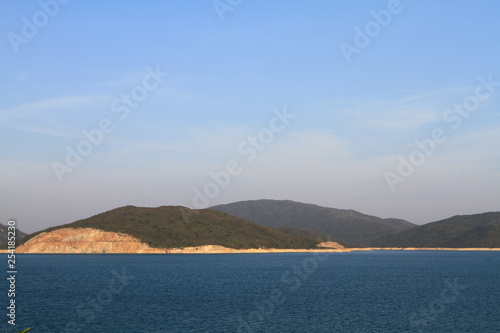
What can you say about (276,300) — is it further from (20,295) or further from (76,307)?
(20,295)

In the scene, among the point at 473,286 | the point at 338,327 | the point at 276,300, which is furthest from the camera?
the point at 473,286

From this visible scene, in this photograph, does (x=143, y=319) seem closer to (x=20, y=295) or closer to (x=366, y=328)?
(x=366, y=328)

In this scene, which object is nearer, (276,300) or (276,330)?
(276,330)

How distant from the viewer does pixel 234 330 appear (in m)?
54.5

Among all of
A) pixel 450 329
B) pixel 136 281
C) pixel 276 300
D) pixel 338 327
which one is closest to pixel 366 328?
pixel 338 327

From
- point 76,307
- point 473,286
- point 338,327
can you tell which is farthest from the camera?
point 473,286

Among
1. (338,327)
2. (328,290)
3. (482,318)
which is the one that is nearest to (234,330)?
(338,327)

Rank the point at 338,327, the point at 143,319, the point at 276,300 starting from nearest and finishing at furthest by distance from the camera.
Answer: the point at 338,327 → the point at 143,319 → the point at 276,300

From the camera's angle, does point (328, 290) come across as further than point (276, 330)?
Yes

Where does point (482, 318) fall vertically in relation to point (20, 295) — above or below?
below

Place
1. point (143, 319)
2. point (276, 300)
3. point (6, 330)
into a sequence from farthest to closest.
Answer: point (276, 300) < point (143, 319) < point (6, 330)

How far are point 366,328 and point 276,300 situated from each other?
2432cm

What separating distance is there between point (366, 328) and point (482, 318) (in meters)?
16.7

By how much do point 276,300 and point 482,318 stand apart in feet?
94.2
